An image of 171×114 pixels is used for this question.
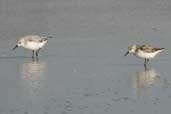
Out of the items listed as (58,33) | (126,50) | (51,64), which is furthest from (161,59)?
(58,33)

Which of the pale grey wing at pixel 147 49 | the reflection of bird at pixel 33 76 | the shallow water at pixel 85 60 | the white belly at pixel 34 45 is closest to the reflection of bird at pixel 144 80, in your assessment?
the shallow water at pixel 85 60

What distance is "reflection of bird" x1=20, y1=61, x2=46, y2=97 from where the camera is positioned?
13051 millimetres

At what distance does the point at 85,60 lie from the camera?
52.0ft

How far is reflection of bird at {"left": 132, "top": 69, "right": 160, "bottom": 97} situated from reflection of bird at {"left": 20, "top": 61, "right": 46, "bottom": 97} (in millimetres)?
1654

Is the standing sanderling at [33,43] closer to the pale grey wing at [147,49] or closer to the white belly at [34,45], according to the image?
the white belly at [34,45]

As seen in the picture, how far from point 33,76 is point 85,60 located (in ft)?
5.96

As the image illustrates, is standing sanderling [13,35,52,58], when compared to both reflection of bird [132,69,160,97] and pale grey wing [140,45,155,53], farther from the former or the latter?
reflection of bird [132,69,160,97]

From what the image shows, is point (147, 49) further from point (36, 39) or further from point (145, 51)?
point (36, 39)

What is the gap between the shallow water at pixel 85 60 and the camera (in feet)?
38.9

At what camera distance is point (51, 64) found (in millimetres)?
15711

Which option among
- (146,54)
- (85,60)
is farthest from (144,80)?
(85,60)

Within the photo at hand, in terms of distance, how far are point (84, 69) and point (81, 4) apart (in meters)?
8.54

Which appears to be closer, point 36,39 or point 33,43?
point 33,43

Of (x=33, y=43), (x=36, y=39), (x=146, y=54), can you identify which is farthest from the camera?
(x=36, y=39)
